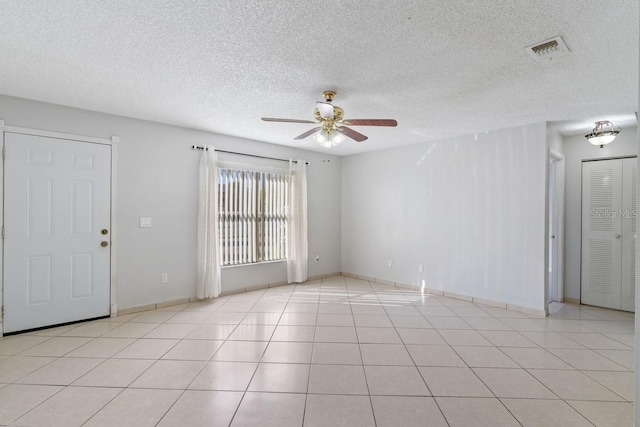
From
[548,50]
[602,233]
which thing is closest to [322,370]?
[548,50]

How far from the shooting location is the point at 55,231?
11.2 feet

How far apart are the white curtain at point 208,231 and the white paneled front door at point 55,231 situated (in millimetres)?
1118

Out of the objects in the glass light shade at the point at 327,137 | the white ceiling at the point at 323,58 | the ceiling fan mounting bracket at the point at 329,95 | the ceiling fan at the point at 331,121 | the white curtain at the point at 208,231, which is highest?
the white ceiling at the point at 323,58

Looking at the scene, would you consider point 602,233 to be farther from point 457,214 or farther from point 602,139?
point 457,214

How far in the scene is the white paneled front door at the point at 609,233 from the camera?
413 centimetres

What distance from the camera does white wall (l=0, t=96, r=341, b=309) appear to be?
11.6ft

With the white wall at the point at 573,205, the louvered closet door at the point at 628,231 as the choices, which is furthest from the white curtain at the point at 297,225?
the louvered closet door at the point at 628,231

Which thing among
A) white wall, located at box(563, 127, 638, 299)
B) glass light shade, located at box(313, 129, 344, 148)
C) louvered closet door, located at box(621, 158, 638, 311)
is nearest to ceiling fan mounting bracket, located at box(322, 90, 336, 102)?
glass light shade, located at box(313, 129, 344, 148)

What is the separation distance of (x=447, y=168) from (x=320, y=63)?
3.23 meters

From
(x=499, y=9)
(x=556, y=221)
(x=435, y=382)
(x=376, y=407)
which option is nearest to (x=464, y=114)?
(x=499, y=9)

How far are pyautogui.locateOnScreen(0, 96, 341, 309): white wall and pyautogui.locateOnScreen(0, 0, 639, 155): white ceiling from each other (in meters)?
0.25

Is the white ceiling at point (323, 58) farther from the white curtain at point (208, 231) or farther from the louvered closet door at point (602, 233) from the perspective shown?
the louvered closet door at point (602, 233)

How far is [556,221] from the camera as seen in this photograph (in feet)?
15.1

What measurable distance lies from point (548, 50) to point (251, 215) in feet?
14.0
